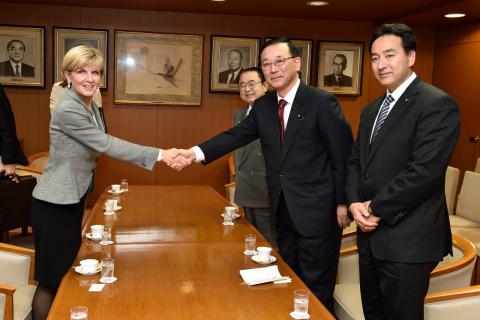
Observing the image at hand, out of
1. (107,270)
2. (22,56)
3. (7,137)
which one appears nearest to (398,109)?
(107,270)

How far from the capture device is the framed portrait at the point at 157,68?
629 centimetres

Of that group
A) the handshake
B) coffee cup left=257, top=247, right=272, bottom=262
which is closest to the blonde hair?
the handshake

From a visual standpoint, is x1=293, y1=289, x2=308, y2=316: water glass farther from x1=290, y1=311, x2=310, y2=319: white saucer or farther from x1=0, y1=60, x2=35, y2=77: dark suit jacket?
x1=0, y1=60, x2=35, y2=77: dark suit jacket

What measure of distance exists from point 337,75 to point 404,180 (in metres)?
4.95

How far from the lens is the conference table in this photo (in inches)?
64.1

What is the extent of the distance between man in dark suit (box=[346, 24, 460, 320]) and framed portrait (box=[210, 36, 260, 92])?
441 cm

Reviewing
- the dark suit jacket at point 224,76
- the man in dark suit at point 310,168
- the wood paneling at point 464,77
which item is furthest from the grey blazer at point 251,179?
the wood paneling at point 464,77

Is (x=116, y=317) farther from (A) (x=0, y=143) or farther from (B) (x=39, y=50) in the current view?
(B) (x=39, y=50)

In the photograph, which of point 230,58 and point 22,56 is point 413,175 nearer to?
point 230,58

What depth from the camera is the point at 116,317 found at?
1561 millimetres

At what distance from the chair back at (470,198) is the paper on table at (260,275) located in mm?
2847

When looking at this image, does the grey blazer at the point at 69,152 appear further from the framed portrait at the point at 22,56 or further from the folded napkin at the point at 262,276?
the framed portrait at the point at 22,56

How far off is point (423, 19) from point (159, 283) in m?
5.53

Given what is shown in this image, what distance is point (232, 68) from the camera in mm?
6508
